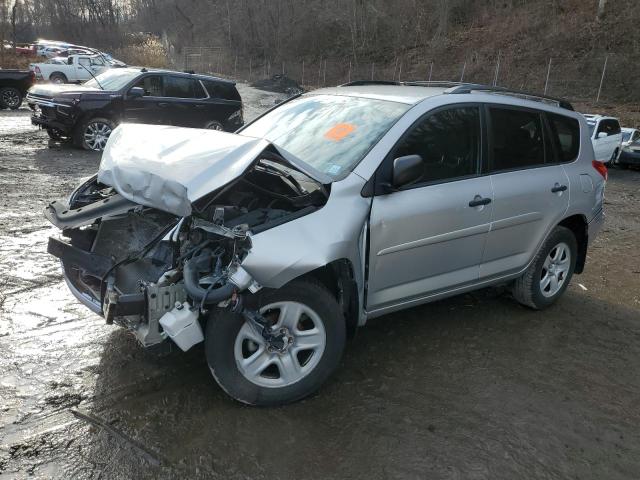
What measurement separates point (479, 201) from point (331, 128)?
1.20 m

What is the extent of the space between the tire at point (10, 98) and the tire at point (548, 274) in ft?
58.1

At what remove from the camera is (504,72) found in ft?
103

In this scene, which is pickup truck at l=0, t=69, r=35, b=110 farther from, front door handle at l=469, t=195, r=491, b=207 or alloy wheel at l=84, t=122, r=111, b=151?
front door handle at l=469, t=195, r=491, b=207

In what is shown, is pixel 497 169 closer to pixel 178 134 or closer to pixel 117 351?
pixel 178 134

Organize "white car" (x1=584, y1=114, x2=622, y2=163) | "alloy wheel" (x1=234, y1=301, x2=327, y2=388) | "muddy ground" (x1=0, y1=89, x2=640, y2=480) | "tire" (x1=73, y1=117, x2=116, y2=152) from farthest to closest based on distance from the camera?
"white car" (x1=584, y1=114, x2=622, y2=163)
"tire" (x1=73, y1=117, x2=116, y2=152)
"alloy wheel" (x1=234, y1=301, x2=327, y2=388)
"muddy ground" (x1=0, y1=89, x2=640, y2=480)

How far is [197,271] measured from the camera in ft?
9.55

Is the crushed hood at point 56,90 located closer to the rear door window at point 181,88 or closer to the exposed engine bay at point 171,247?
the rear door window at point 181,88

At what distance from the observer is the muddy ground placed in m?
2.77

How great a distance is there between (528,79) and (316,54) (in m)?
21.9

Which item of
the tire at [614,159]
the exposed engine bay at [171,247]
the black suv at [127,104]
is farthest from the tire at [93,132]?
the tire at [614,159]

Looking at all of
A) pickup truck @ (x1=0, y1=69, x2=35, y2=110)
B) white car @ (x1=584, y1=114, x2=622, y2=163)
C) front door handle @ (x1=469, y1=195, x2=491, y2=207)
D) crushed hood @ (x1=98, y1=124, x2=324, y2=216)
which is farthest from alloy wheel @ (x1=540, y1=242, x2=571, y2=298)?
pickup truck @ (x1=0, y1=69, x2=35, y2=110)

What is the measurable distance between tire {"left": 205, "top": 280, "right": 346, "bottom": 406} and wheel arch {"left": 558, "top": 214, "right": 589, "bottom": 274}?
277 cm

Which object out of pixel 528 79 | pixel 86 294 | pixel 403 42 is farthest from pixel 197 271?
pixel 403 42

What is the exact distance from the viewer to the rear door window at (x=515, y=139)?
4.17 metres
